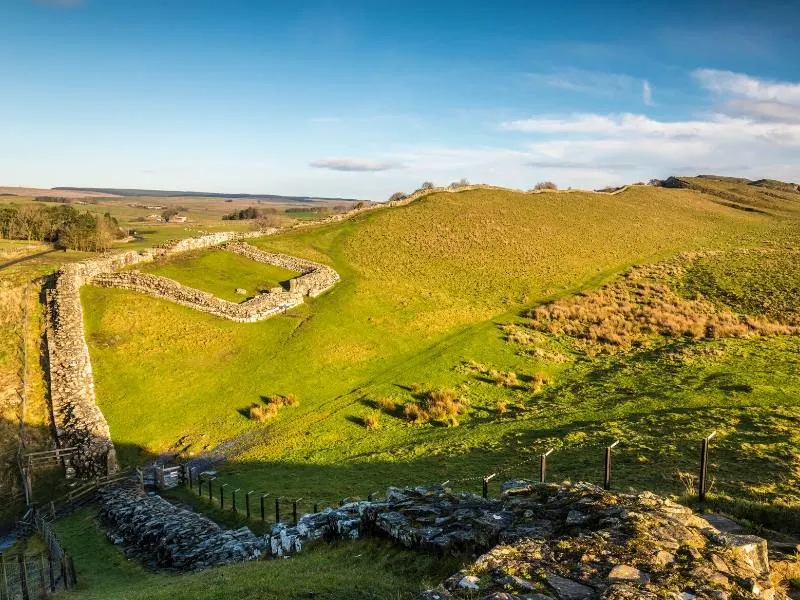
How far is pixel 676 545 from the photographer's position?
9445 millimetres

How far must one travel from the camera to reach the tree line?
66.8 metres

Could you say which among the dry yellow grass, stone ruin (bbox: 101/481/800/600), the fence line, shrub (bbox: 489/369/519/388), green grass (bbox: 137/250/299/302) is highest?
→ green grass (bbox: 137/250/299/302)

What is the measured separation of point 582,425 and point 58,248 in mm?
65081

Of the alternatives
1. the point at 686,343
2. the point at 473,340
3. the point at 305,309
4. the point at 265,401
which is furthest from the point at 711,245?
the point at 265,401

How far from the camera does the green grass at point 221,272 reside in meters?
49.2

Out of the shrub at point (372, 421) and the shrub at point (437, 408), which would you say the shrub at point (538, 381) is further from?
the shrub at point (372, 421)

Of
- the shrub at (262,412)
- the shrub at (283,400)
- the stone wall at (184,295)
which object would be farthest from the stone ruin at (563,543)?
the stone wall at (184,295)

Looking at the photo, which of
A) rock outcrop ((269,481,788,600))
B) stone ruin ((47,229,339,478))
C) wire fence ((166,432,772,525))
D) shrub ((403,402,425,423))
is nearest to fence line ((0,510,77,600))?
wire fence ((166,432,772,525))

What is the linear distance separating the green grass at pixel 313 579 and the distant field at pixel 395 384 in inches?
342

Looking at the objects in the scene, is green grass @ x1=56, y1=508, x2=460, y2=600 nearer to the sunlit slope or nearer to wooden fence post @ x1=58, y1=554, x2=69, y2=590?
wooden fence post @ x1=58, y1=554, x2=69, y2=590

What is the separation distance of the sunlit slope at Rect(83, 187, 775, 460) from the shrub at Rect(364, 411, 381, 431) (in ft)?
2.81

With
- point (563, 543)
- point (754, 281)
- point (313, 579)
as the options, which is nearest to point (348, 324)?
point (313, 579)

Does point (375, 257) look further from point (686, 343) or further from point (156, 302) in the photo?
point (686, 343)

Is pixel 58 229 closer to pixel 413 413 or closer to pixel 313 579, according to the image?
pixel 413 413
